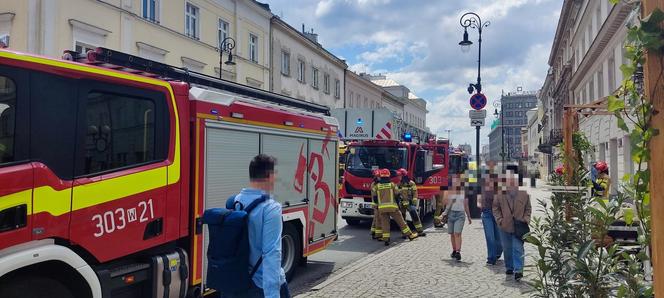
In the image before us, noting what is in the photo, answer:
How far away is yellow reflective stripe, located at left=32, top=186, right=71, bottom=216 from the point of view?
3820mm

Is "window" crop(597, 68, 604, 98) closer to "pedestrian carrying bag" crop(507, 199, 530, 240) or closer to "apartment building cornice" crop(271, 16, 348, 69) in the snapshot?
"apartment building cornice" crop(271, 16, 348, 69)

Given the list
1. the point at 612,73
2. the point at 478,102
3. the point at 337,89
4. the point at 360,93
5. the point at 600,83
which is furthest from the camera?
the point at 360,93

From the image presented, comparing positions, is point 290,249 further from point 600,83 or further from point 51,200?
point 600,83

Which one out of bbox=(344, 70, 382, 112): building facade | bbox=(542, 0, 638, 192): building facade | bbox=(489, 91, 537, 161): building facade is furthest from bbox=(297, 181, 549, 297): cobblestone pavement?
bbox=(489, 91, 537, 161): building facade

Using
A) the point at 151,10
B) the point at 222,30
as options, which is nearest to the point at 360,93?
the point at 222,30

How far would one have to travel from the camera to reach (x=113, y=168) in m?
4.51

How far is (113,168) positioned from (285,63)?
31.1 metres

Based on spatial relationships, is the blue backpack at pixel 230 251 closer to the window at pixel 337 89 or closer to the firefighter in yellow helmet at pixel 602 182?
the firefighter in yellow helmet at pixel 602 182

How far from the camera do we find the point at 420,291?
22.0ft

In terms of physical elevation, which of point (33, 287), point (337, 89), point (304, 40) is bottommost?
point (33, 287)

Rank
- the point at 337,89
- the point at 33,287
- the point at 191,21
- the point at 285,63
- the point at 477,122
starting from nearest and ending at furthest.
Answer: the point at 33,287 < the point at 477,122 < the point at 191,21 < the point at 285,63 < the point at 337,89

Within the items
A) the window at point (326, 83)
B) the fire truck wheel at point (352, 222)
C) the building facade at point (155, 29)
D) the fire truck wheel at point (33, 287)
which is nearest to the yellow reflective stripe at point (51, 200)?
the fire truck wheel at point (33, 287)

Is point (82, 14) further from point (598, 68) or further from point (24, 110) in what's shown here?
point (598, 68)

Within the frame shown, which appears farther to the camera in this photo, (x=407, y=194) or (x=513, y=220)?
(x=407, y=194)
